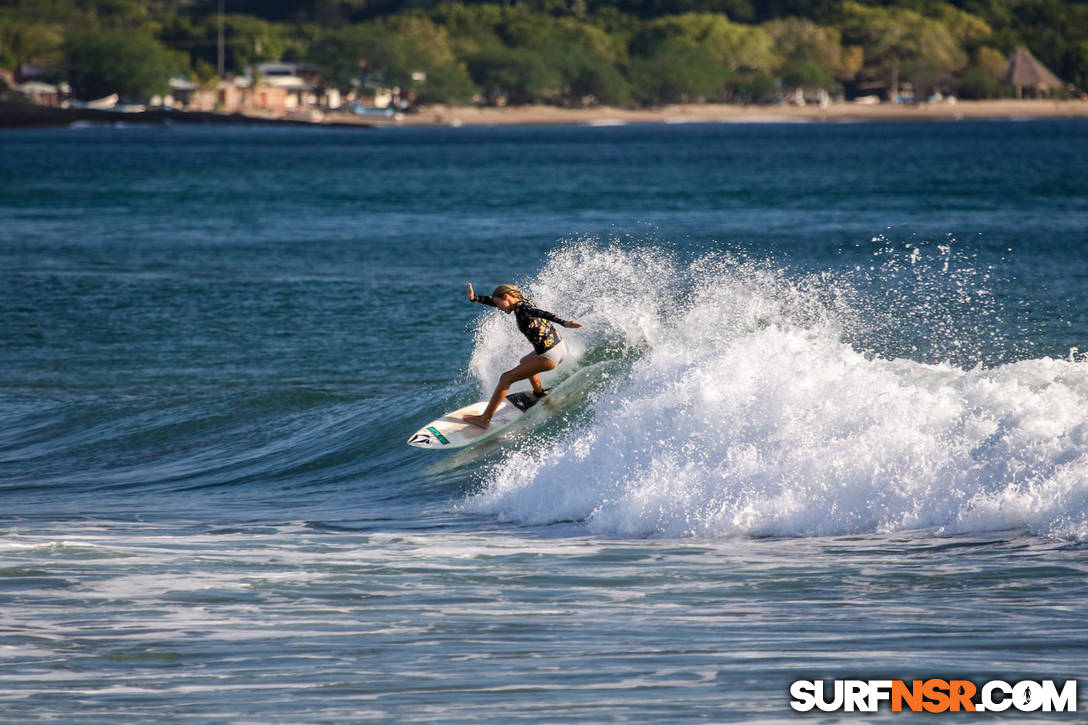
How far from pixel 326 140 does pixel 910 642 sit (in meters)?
157

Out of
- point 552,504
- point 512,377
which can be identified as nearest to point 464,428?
point 512,377

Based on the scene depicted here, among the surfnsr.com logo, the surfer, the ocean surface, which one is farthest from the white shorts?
the surfnsr.com logo

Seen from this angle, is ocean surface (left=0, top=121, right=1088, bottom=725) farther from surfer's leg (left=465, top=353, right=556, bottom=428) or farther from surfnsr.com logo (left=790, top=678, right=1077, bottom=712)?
surfer's leg (left=465, top=353, right=556, bottom=428)

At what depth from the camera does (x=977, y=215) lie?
5138cm

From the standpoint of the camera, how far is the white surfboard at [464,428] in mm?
15023

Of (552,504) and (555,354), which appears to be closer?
A: (552,504)

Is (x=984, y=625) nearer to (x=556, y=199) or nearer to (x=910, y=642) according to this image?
(x=910, y=642)

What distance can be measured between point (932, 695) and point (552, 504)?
5.40 meters

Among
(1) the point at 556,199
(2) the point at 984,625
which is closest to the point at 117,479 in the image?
(2) the point at 984,625

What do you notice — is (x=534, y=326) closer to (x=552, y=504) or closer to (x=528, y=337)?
(x=528, y=337)

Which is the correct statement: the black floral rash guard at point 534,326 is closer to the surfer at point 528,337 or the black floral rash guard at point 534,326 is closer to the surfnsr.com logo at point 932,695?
the surfer at point 528,337

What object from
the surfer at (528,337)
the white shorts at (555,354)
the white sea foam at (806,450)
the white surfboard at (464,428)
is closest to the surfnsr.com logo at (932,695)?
the white sea foam at (806,450)

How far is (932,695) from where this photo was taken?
7422mm

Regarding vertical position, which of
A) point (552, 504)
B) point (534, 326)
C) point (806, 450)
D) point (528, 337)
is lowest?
point (552, 504)
